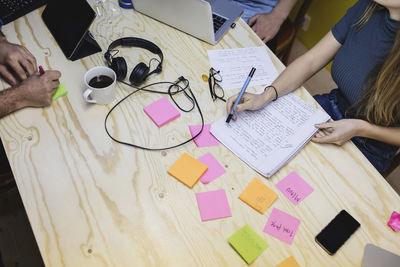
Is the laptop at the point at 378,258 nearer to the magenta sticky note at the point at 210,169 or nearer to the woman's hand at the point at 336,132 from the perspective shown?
the woman's hand at the point at 336,132

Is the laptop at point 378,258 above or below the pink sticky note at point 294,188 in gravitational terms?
above

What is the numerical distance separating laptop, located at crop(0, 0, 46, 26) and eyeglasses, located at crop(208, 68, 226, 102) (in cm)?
81

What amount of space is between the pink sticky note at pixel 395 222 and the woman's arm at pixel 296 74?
1.60 ft

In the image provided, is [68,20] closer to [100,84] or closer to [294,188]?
[100,84]

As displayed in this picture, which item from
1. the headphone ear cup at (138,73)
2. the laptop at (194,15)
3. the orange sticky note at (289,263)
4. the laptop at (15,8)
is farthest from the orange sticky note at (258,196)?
the laptop at (15,8)

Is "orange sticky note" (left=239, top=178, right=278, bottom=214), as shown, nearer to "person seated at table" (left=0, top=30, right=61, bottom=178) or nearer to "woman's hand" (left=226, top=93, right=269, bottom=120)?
"woman's hand" (left=226, top=93, right=269, bottom=120)

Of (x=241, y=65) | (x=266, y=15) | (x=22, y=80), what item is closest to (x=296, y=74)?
(x=241, y=65)

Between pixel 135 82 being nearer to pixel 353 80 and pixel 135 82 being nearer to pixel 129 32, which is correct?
pixel 129 32

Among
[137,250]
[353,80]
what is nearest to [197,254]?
[137,250]

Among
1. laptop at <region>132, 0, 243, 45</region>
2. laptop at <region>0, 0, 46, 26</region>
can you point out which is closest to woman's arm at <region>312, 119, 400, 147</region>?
laptop at <region>132, 0, 243, 45</region>

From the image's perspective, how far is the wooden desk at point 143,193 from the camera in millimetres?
709

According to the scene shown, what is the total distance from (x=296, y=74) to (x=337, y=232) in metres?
0.55

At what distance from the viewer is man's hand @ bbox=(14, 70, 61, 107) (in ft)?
2.98

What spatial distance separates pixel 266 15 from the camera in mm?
1552
